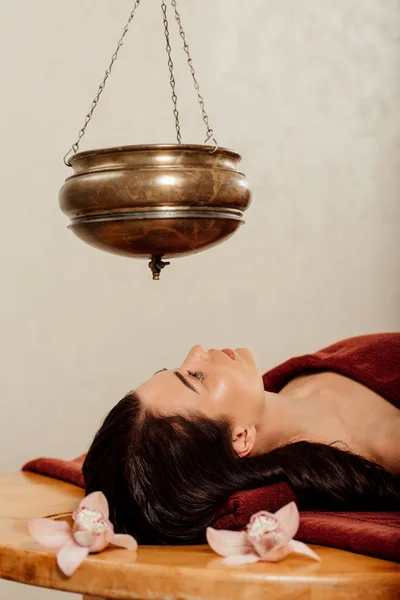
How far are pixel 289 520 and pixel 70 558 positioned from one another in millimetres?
361

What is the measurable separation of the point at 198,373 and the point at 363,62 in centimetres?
267

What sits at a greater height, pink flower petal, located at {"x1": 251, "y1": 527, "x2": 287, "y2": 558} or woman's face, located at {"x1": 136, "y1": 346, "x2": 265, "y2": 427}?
woman's face, located at {"x1": 136, "y1": 346, "x2": 265, "y2": 427}

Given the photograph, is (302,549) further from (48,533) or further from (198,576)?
(48,533)

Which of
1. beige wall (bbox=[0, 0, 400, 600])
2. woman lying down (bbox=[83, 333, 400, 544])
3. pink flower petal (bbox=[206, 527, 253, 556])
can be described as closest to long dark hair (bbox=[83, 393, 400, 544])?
woman lying down (bbox=[83, 333, 400, 544])

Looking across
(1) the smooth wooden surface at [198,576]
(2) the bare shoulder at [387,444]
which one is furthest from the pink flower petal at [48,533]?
(2) the bare shoulder at [387,444]

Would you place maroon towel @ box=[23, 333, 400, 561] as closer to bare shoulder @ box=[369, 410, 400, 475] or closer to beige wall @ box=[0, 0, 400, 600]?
bare shoulder @ box=[369, 410, 400, 475]

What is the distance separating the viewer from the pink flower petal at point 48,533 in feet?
5.40

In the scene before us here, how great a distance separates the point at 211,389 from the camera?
78.5 inches

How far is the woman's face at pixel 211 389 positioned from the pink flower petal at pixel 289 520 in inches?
15.2

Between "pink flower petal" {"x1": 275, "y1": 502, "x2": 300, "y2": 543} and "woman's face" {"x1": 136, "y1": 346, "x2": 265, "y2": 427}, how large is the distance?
387mm

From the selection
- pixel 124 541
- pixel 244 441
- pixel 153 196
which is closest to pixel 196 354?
pixel 244 441

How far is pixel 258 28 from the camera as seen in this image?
4.05 meters

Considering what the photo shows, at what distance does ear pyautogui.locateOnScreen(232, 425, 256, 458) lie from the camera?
202cm

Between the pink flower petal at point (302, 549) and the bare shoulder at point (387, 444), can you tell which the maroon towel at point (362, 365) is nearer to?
the bare shoulder at point (387, 444)
